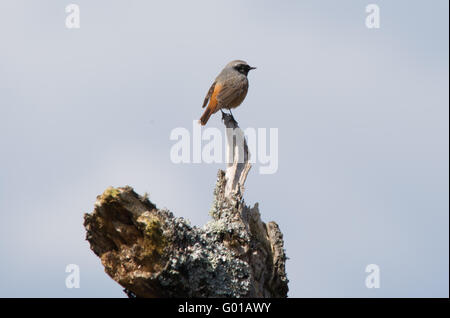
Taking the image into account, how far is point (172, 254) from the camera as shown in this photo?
6113 mm

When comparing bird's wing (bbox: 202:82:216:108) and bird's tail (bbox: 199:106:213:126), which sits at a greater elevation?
bird's wing (bbox: 202:82:216:108)

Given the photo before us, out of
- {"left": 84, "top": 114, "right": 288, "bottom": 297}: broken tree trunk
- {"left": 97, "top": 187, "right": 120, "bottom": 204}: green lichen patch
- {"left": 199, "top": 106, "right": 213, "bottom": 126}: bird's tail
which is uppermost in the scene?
{"left": 199, "top": 106, "right": 213, "bottom": 126}: bird's tail

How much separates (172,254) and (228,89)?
586cm

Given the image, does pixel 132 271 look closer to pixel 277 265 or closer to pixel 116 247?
pixel 116 247

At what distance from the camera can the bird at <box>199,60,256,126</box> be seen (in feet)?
37.3

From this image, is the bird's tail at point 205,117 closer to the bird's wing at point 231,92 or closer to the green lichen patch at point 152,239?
the bird's wing at point 231,92

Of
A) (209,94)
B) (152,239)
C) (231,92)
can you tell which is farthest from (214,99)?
(152,239)

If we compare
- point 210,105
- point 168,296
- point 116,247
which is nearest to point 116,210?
point 116,247

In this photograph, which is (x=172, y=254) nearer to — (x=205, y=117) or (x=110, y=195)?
(x=110, y=195)

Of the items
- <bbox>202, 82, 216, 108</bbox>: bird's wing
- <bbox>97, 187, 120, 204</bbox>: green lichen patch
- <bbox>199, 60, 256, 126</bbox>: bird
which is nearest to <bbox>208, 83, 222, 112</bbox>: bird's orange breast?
<bbox>199, 60, 256, 126</bbox>: bird

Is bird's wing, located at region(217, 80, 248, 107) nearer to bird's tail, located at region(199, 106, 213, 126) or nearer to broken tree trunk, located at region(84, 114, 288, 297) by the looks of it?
bird's tail, located at region(199, 106, 213, 126)

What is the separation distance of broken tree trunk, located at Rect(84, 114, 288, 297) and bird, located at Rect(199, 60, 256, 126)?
468 centimetres
